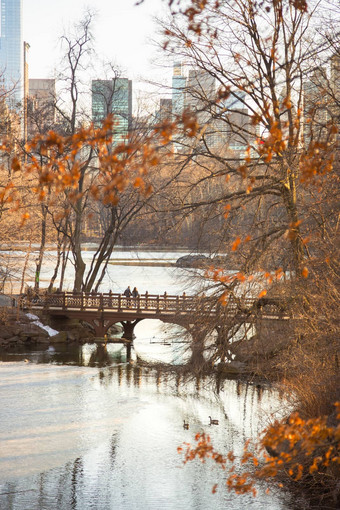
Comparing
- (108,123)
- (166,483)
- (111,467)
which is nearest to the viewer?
(108,123)

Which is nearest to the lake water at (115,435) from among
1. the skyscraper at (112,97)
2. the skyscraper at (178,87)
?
the skyscraper at (178,87)

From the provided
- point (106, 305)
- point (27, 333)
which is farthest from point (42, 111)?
point (27, 333)

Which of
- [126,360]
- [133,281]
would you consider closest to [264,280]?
[126,360]

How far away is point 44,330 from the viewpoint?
31.7 metres

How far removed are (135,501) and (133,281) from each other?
3753cm

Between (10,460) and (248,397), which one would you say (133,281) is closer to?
(248,397)

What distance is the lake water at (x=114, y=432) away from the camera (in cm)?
1253

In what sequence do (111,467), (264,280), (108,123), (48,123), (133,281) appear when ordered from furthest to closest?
(133,281) → (48,123) → (264,280) → (111,467) → (108,123)

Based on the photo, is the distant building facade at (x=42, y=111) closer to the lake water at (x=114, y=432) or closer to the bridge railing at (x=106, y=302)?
the bridge railing at (x=106, y=302)

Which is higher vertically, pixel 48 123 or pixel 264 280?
pixel 48 123

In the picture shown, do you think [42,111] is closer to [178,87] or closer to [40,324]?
[40,324]

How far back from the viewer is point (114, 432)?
16500 millimetres

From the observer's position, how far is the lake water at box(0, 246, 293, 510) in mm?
12531

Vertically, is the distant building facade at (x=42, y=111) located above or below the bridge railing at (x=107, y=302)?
above
